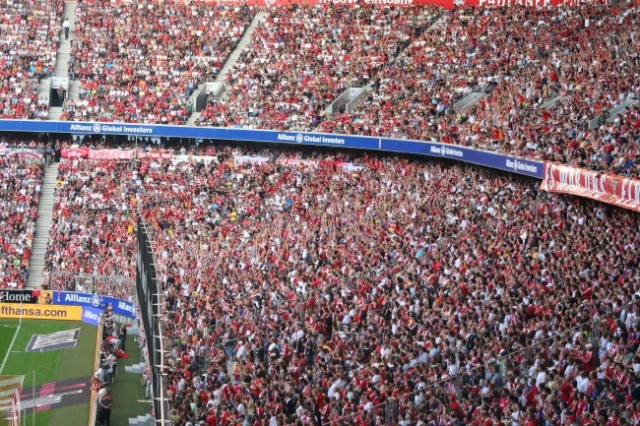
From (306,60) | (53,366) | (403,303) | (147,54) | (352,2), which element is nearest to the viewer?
(403,303)

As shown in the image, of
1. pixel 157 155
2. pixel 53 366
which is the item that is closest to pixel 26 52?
pixel 157 155

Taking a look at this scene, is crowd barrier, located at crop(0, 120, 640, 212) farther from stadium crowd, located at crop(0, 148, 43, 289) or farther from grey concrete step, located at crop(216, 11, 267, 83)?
grey concrete step, located at crop(216, 11, 267, 83)

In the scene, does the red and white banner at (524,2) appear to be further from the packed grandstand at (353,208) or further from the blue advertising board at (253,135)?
the blue advertising board at (253,135)

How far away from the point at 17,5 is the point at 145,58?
23.2 feet

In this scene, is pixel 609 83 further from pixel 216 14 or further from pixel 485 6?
pixel 216 14

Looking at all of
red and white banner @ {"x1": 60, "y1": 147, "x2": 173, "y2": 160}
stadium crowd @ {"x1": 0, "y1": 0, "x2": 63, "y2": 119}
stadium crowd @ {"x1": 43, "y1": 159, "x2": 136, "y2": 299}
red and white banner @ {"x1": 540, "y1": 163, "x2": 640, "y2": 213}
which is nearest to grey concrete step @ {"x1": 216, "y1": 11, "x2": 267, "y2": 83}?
red and white banner @ {"x1": 60, "y1": 147, "x2": 173, "y2": 160}

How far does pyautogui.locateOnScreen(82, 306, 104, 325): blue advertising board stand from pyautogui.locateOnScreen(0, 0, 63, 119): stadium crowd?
1181 cm

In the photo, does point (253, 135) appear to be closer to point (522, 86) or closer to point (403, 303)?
point (522, 86)

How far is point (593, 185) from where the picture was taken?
27.1m

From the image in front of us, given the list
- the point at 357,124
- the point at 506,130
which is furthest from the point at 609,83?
the point at 357,124

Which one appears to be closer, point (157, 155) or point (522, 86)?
point (522, 86)

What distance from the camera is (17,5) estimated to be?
163 ft

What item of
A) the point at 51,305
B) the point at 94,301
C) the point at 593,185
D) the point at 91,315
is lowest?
the point at 91,315

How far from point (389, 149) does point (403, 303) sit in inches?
621
